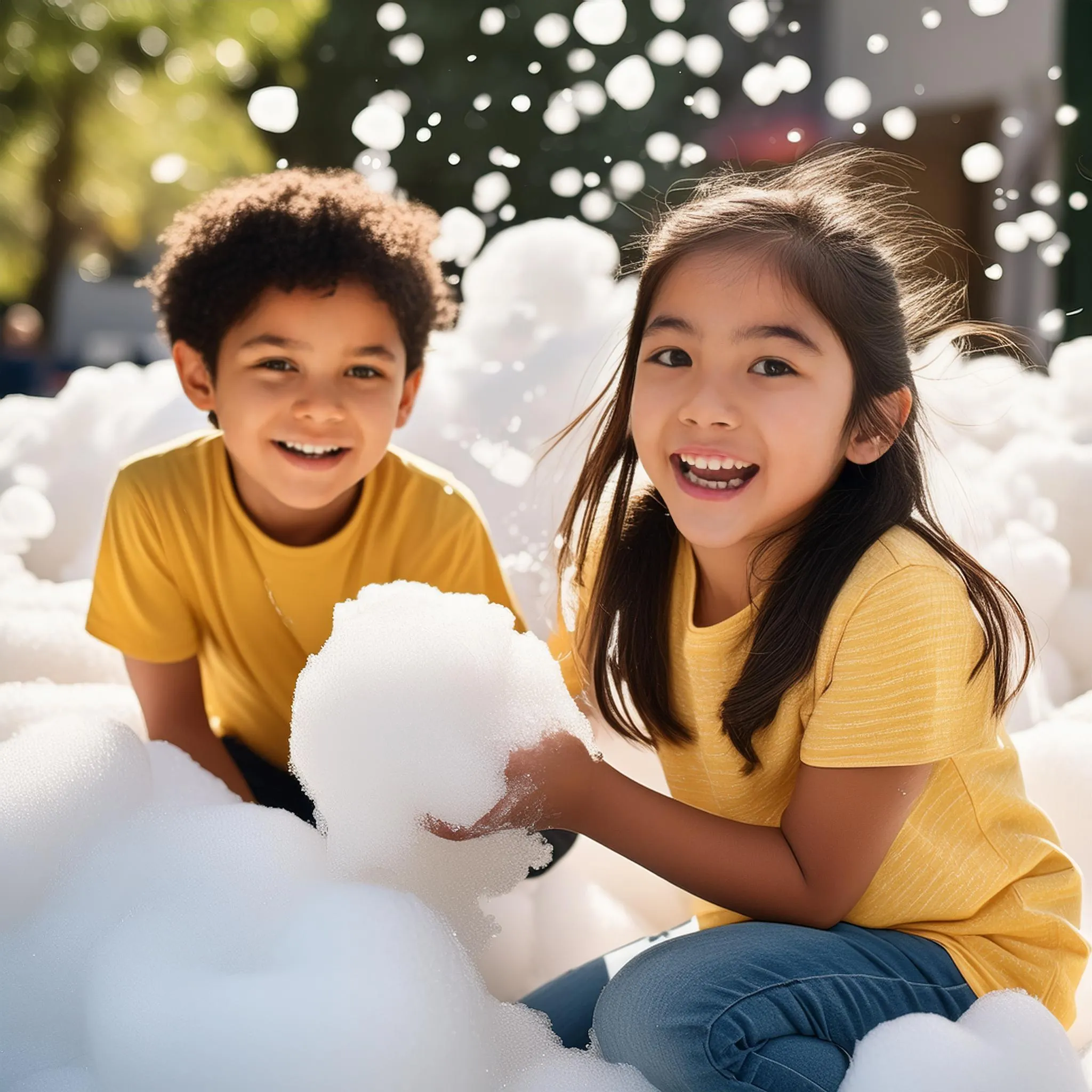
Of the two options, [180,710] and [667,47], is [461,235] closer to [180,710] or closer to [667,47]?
[180,710]

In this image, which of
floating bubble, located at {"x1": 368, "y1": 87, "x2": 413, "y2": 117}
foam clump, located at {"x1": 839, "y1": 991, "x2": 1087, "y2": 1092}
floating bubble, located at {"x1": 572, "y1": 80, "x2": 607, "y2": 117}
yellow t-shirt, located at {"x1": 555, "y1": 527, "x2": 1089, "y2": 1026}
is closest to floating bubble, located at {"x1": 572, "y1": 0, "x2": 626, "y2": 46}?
floating bubble, located at {"x1": 572, "y1": 80, "x2": 607, "y2": 117}

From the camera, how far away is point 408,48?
525cm

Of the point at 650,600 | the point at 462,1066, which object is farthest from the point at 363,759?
the point at 650,600

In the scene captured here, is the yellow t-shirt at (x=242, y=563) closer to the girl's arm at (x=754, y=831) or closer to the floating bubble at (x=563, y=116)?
the girl's arm at (x=754, y=831)

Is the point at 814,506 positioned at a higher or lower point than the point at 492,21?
lower

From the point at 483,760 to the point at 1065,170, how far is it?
9.33 feet

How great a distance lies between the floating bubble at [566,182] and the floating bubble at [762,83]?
0.58 meters

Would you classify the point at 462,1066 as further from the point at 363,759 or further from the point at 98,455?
the point at 98,455

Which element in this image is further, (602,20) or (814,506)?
(602,20)

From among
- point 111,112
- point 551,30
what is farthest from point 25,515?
point 111,112

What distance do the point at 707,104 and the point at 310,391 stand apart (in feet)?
10.4

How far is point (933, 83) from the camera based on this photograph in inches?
140

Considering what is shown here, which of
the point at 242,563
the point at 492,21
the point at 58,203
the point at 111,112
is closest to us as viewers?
the point at 242,563

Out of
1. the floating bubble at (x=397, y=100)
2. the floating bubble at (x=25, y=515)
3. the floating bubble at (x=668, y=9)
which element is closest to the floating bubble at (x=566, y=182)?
the floating bubble at (x=668, y=9)
